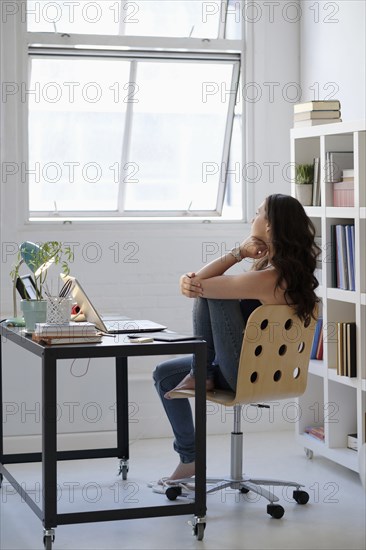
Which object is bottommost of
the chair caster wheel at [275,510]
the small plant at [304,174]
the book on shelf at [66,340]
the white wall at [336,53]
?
the chair caster wheel at [275,510]

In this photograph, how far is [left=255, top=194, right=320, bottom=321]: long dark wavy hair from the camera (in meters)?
4.14

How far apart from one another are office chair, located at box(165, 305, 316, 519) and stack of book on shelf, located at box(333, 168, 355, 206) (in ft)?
2.59

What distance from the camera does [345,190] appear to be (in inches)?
187

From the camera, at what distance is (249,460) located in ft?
17.1

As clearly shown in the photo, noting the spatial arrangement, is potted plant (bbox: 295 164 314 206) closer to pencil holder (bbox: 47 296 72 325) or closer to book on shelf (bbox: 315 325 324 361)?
book on shelf (bbox: 315 325 324 361)

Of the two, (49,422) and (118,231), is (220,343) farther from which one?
(118,231)

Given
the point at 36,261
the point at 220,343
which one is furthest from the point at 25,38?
the point at 220,343

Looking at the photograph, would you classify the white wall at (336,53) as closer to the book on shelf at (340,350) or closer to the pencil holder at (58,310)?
the book on shelf at (340,350)

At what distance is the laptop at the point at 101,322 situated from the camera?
13.5ft

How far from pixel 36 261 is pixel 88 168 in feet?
6.36

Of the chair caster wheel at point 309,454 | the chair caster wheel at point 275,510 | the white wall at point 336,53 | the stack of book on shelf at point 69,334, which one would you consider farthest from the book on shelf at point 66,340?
the white wall at point 336,53

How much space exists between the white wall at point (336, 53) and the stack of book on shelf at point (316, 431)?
5.56 ft

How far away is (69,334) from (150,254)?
88.6 inches

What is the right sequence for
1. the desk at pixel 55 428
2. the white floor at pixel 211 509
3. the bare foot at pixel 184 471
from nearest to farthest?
the desk at pixel 55 428
the white floor at pixel 211 509
the bare foot at pixel 184 471
